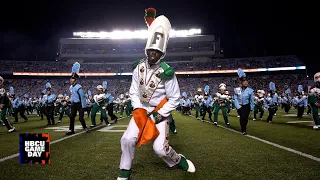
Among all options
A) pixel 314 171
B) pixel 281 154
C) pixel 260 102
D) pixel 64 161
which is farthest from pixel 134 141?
pixel 260 102

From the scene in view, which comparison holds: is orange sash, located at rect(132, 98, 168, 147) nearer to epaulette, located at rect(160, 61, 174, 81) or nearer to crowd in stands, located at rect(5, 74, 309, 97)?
epaulette, located at rect(160, 61, 174, 81)

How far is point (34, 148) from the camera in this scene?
3754 millimetres

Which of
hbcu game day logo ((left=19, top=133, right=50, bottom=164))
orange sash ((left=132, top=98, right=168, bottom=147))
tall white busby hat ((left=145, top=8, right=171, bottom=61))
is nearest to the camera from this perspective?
orange sash ((left=132, top=98, right=168, bottom=147))

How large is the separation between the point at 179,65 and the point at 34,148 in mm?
57681

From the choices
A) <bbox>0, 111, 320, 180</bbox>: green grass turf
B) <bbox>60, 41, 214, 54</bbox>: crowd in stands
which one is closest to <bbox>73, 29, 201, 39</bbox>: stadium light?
<bbox>60, 41, 214, 54</bbox>: crowd in stands

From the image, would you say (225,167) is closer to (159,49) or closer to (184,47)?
(159,49)

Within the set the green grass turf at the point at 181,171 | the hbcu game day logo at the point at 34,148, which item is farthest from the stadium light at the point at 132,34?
the hbcu game day logo at the point at 34,148

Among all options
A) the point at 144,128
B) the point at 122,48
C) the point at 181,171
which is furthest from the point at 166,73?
the point at 122,48

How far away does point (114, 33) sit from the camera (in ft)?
201

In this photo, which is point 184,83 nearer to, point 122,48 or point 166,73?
point 122,48

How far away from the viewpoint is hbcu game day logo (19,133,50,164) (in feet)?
12.1

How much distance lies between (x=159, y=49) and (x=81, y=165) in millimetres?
2597

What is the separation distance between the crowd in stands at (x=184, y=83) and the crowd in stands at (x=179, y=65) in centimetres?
231

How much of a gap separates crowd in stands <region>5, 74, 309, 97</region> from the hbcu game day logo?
49245 mm
